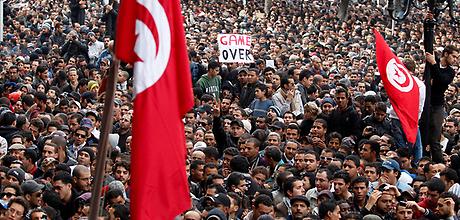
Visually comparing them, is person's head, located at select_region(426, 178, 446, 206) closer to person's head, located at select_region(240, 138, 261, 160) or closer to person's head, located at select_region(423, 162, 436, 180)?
person's head, located at select_region(423, 162, 436, 180)

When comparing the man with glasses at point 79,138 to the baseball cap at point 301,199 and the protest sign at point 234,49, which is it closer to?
the baseball cap at point 301,199

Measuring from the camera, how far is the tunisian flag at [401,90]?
13109 mm

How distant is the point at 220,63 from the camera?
19.8m

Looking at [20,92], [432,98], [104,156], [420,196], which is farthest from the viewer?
[20,92]

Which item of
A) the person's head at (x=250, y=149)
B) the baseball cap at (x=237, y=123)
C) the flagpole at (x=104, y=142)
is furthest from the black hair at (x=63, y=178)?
the flagpole at (x=104, y=142)

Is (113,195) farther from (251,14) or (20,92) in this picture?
(251,14)

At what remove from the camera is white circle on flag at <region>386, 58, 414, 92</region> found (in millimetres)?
13414

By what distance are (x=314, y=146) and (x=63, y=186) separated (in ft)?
13.1

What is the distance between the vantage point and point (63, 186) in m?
11.1

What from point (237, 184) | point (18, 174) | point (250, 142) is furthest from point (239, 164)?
point (18, 174)

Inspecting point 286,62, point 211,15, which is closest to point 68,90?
point 286,62

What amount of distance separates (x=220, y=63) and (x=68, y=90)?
98.9 inches

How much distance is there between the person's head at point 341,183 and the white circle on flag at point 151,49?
5236mm

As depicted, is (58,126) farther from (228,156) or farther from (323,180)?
(323,180)
